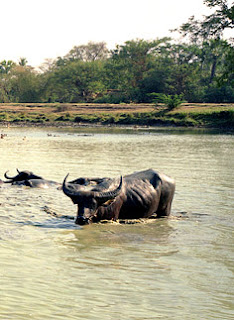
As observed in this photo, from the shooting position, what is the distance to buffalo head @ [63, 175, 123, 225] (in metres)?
8.38

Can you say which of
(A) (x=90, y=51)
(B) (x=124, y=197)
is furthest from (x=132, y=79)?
(B) (x=124, y=197)

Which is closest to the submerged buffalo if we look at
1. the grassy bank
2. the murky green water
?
the murky green water

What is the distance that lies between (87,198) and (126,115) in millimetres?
45832

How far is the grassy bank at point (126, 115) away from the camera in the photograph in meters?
49.0

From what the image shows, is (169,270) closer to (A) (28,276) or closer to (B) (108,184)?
(A) (28,276)

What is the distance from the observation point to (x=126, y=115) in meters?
53.9

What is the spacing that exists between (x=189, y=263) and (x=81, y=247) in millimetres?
1632

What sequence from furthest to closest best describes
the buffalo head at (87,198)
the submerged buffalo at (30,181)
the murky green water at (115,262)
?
the submerged buffalo at (30,181) → the buffalo head at (87,198) → the murky green water at (115,262)

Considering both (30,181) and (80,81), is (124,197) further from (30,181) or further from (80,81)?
(80,81)

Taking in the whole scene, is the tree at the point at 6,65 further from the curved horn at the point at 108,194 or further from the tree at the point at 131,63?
the curved horn at the point at 108,194

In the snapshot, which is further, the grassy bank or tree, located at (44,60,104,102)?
tree, located at (44,60,104,102)

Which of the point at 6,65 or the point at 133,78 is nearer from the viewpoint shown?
the point at 133,78

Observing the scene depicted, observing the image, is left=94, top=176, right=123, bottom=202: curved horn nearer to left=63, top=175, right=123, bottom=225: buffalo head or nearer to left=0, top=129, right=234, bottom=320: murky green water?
left=63, top=175, right=123, bottom=225: buffalo head

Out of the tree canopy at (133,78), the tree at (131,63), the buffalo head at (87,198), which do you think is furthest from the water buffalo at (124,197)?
the tree at (131,63)
